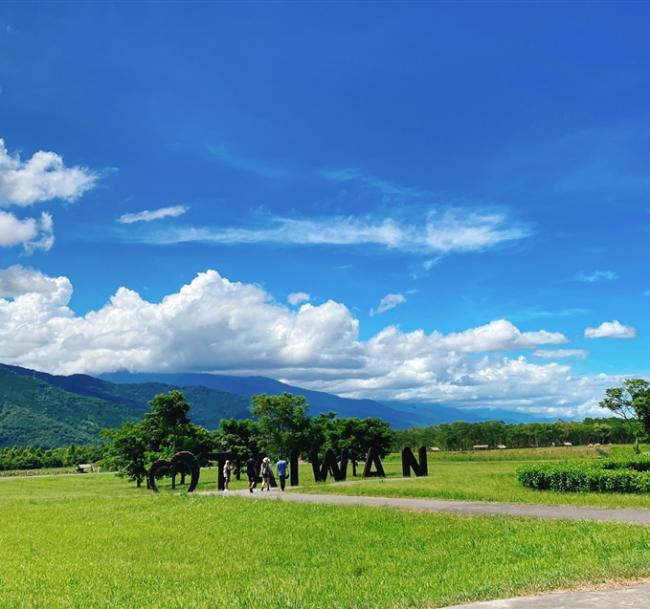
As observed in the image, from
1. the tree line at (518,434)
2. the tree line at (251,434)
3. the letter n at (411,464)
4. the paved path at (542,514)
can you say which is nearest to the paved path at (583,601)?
the paved path at (542,514)

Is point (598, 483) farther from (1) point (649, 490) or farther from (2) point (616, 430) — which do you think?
(2) point (616, 430)

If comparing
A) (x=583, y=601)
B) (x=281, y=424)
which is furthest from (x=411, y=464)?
(x=583, y=601)

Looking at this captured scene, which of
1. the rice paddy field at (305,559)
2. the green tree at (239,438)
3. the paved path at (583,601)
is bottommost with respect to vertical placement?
the rice paddy field at (305,559)

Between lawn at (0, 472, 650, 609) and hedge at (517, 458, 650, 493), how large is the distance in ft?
34.3

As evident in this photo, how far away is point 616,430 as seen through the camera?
389 feet

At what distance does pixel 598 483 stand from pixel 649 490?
2.12 m

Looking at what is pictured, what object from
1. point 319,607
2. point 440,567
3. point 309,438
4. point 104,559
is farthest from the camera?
point 309,438

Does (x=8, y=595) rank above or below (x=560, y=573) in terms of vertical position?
below

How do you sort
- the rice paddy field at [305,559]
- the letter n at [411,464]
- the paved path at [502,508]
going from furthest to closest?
the letter n at [411,464], the paved path at [502,508], the rice paddy field at [305,559]

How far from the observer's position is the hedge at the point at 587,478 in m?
27.0

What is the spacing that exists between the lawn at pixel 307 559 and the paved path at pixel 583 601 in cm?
Result: 131

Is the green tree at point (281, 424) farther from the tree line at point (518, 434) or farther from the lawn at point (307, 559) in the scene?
the tree line at point (518, 434)

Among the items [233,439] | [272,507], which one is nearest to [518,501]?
[272,507]

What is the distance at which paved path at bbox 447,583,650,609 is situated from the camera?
340 inches
